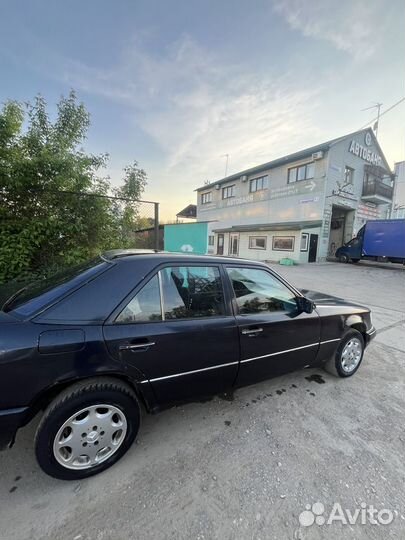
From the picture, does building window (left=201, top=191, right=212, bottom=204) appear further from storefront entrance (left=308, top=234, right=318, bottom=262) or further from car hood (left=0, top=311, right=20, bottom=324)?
car hood (left=0, top=311, right=20, bottom=324)

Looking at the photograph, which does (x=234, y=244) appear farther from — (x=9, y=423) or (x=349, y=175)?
(x=9, y=423)

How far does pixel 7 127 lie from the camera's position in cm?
403

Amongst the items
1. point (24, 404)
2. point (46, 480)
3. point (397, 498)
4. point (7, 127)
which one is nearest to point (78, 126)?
point (7, 127)

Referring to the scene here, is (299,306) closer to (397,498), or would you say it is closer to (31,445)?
(397,498)

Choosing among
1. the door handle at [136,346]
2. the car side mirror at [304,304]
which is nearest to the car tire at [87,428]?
the door handle at [136,346]

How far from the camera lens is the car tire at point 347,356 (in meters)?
2.91

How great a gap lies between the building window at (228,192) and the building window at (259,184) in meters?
2.30

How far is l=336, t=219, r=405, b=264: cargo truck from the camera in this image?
15.1 m

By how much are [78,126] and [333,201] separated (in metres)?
17.4

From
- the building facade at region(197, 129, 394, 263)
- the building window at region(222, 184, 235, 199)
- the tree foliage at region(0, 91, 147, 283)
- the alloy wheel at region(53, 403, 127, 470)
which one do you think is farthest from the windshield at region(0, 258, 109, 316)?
the building window at region(222, 184, 235, 199)

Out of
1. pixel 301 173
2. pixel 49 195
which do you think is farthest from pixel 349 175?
pixel 49 195

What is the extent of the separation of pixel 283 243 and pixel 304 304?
627 inches

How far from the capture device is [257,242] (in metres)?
19.5

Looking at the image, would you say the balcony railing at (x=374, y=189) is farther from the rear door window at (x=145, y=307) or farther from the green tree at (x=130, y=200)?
the rear door window at (x=145, y=307)
